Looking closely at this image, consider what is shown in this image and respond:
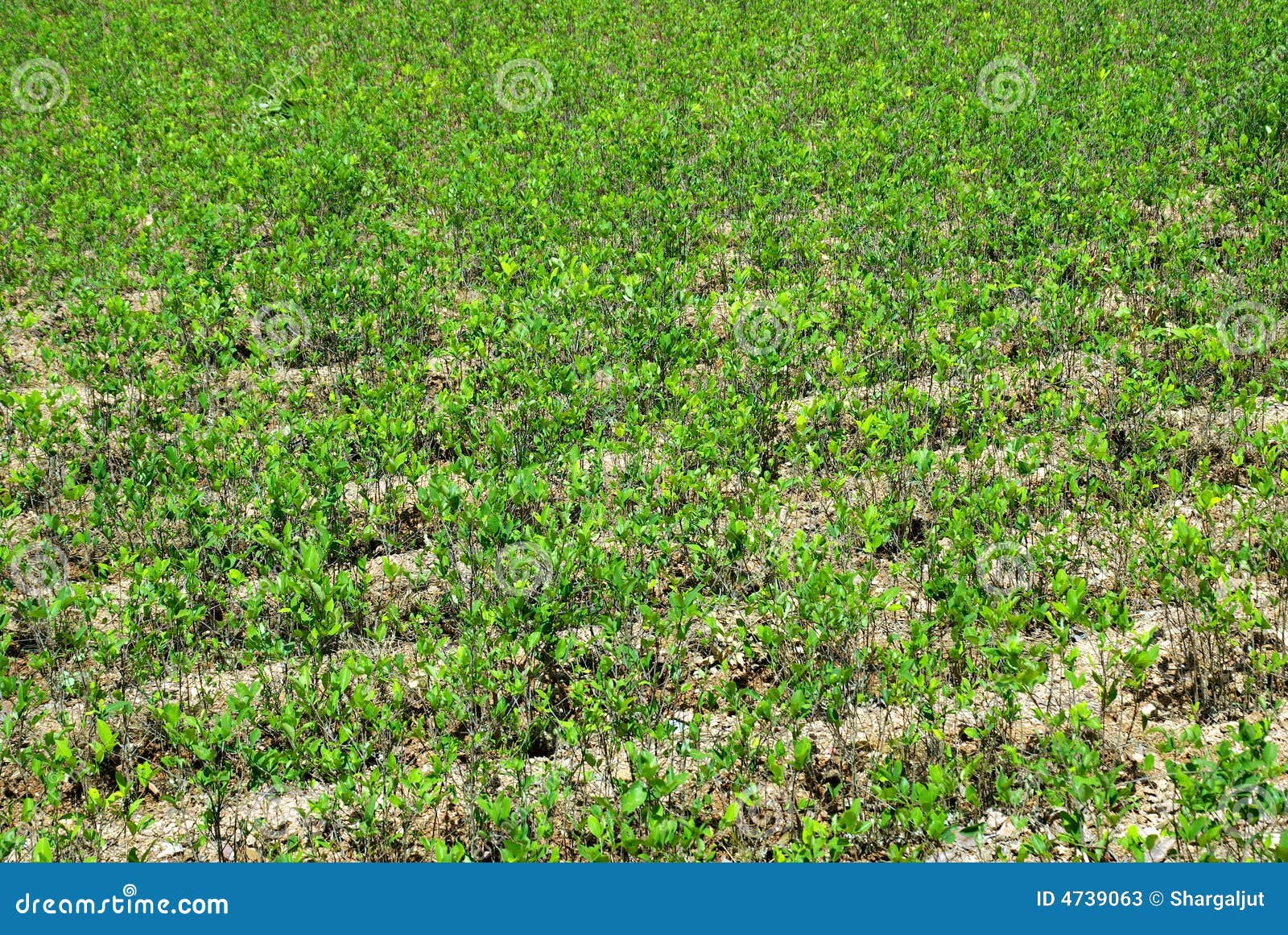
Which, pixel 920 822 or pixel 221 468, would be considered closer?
pixel 920 822

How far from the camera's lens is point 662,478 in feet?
18.1

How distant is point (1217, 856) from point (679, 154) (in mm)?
8045

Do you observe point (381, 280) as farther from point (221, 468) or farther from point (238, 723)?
point (238, 723)

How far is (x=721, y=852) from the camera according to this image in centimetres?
387

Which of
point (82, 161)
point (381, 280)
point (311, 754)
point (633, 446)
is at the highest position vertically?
point (82, 161)

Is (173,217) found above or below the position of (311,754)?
above

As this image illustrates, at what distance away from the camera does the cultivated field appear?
3996mm

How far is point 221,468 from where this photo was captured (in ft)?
18.4

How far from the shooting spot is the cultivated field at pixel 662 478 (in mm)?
3996

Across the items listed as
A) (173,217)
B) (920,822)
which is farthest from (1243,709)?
(173,217)

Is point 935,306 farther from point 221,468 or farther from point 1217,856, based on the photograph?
point 221,468

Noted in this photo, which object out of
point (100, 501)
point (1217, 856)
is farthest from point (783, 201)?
point (1217, 856)

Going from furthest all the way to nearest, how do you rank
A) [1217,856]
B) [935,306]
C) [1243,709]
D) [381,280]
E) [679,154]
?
[679,154]
[381,280]
[935,306]
[1243,709]
[1217,856]

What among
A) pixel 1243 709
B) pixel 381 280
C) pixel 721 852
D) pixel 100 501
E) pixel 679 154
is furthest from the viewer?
pixel 679 154
